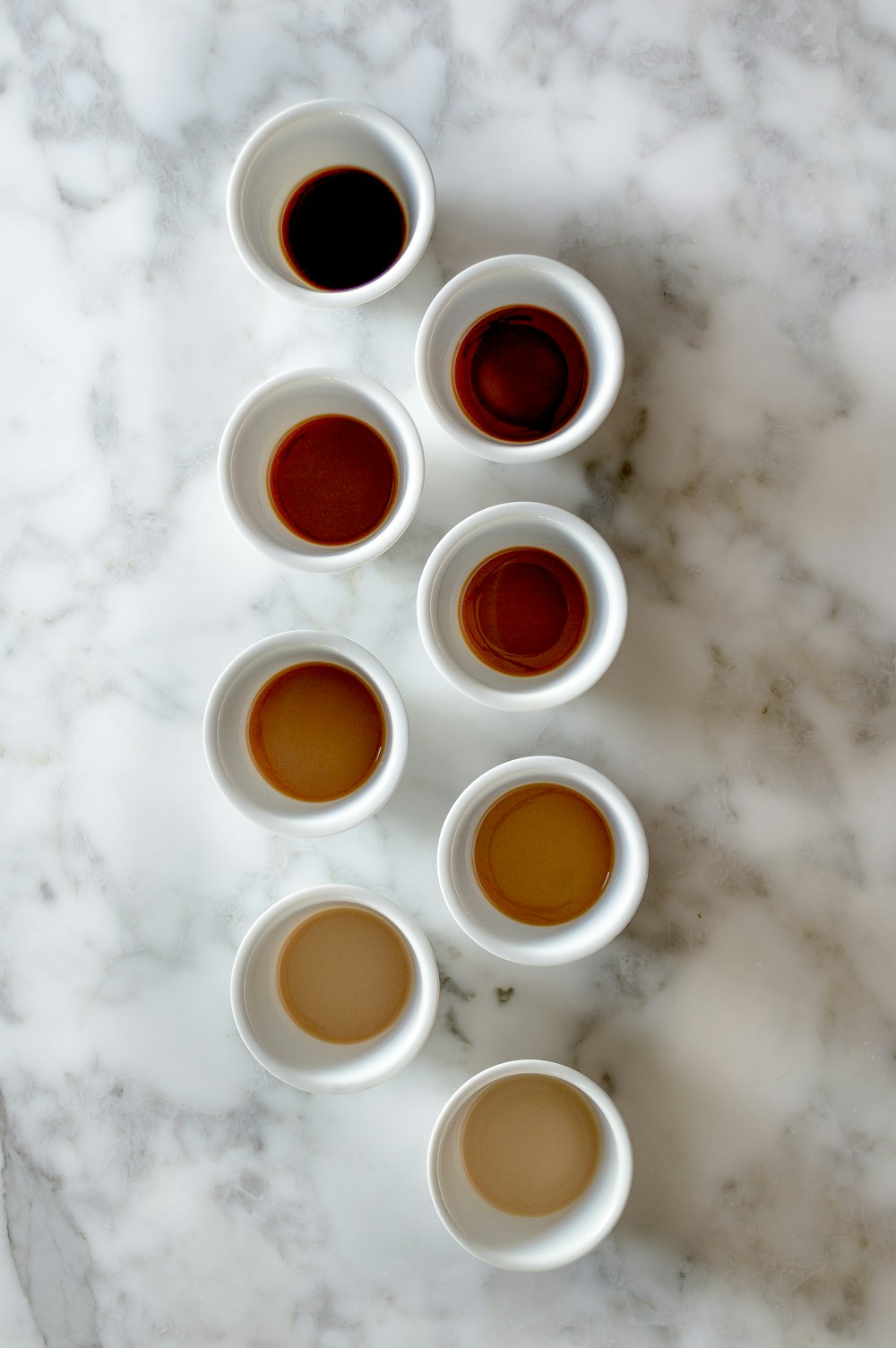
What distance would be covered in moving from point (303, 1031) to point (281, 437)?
1.81 ft

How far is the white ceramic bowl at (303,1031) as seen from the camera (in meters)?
0.91

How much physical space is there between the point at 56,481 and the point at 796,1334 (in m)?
1.09

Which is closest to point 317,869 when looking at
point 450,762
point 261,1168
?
point 450,762

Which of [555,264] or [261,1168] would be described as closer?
[555,264]

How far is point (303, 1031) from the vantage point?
968 millimetres

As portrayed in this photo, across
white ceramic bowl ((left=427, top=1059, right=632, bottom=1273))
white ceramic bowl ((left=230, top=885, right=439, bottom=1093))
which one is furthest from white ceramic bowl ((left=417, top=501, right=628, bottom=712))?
white ceramic bowl ((left=427, top=1059, right=632, bottom=1273))

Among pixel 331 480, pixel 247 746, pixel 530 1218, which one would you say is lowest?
pixel 530 1218

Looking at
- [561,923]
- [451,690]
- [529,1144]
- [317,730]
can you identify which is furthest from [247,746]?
[529,1144]

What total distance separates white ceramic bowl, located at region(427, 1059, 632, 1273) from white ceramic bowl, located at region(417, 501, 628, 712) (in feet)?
1.05

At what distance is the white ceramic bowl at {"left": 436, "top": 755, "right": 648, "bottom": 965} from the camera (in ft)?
2.91

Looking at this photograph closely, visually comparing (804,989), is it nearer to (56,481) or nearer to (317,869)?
(317,869)

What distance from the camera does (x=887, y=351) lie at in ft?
3.21

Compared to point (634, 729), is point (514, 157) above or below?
above

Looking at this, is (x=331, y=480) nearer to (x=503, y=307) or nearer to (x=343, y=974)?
(x=503, y=307)
